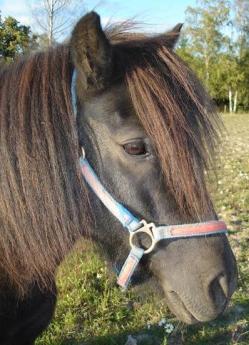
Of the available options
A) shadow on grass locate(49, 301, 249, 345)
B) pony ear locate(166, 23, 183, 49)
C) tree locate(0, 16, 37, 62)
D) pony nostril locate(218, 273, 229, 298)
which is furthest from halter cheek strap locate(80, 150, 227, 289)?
tree locate(0, 16, 37, 62)

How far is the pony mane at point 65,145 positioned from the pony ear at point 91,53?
0.47ft

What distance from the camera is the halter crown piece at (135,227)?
7.23 feet

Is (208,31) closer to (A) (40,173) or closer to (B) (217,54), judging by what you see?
(B) (217,54)

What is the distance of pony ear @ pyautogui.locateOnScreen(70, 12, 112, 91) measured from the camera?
6.61 ft

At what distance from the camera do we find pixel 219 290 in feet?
7.30

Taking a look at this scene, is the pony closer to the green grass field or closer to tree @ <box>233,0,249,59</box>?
the green grass field

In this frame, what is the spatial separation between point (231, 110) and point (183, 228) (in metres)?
54.4

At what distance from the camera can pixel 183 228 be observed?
86.7 inches

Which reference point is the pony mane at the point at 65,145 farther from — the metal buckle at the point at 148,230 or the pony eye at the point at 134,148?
the metal buckle at the point at 148,230

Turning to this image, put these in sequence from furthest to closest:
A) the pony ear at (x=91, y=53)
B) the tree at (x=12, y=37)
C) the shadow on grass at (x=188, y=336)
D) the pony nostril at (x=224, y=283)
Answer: the tree at (x=12, y=37)
the shadow on grass at (x=188, y=336)
the pony nostril at (x=224, y=283)
the pony ear at (x=91, y=53)

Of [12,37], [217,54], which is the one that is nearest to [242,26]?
[217,54]

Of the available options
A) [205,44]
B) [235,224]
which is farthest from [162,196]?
[205,44]

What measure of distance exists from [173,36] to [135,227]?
3.73ft

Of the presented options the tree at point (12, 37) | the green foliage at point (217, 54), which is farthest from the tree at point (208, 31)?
the tree at point (12, 37)
